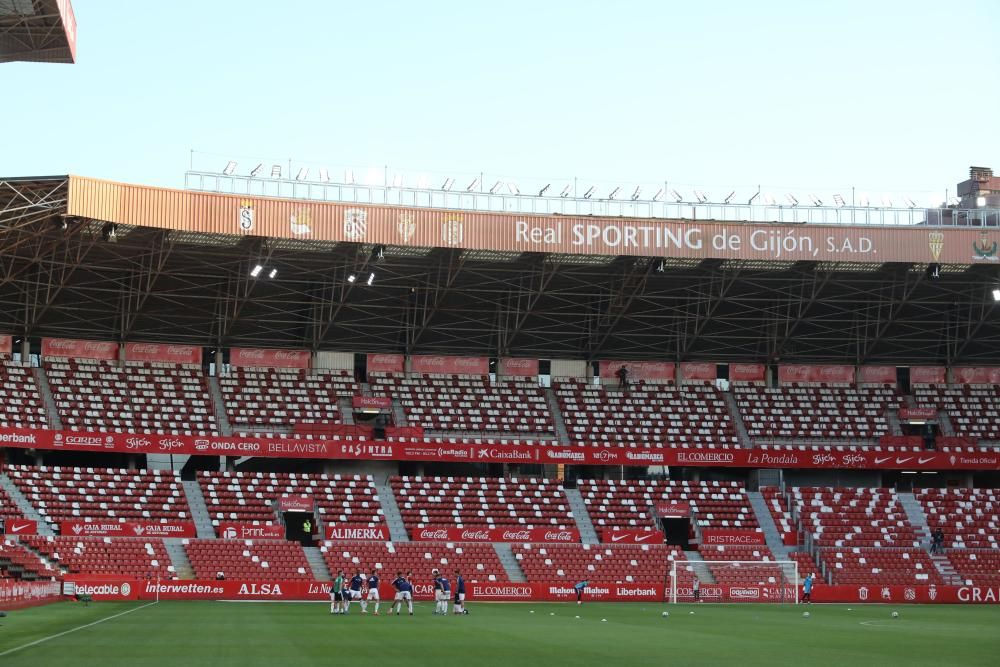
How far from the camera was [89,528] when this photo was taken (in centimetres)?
5262

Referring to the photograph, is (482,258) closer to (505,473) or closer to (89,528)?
(505,473)

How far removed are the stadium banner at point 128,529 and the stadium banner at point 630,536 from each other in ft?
60.7

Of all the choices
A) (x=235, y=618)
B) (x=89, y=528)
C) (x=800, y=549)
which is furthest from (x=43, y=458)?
(x=800, y=549)

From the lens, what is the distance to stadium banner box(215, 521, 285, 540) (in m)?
54.6

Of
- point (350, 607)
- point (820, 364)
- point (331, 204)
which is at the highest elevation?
point (331, 204)

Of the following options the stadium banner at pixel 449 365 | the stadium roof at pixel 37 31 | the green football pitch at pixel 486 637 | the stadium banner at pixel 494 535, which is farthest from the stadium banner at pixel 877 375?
the stadium roof at pixel 37 31

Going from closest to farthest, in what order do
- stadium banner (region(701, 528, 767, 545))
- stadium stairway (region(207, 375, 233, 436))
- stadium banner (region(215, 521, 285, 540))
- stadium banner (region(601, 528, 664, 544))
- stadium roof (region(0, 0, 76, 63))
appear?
stadium roof (region(0, 0, 76, 63)) < stadium banner (region(215, 521, 285, 540)) < stadium banner (region(601, 528, 664, 544)) < stadium banner (region(701, 528, 767, 545)) < stadium stairway (region(207, 375, 233, 436))

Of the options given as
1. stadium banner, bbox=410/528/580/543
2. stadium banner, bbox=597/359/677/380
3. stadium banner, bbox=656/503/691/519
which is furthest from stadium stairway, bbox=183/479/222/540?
stadium banner, bbox=597/359/677/380

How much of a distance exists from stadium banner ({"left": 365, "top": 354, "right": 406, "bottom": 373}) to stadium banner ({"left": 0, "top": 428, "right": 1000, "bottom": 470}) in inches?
217

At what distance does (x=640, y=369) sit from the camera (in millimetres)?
69250

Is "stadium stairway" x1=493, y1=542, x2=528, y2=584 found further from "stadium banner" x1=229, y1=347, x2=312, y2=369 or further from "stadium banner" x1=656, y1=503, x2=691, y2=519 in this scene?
"stadium banner" x1=229, y1=347, x2=312, y2=369

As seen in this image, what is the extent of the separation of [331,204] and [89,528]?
16660mm

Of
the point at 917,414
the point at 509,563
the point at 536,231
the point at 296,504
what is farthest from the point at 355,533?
the point at 917,414

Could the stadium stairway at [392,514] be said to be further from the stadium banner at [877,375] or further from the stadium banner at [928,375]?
the stadium banner at [928,375]
